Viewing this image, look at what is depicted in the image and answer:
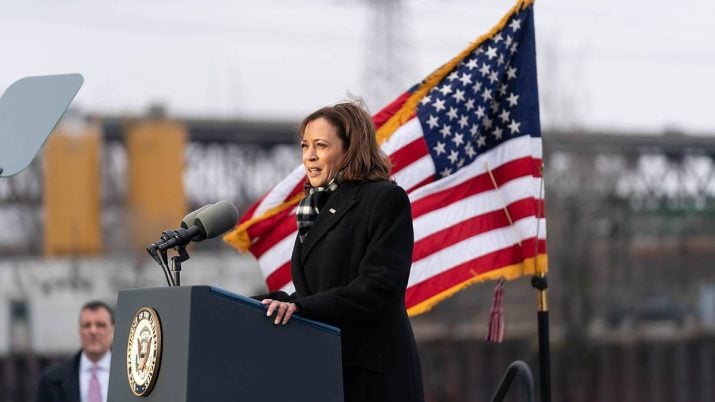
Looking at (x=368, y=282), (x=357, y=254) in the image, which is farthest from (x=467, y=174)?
(x=368, y=282)

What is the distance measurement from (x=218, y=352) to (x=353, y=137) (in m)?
0.90

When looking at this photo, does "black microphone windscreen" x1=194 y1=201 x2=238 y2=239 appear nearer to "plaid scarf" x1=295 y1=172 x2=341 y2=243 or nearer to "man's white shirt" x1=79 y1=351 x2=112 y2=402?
"plaid scarf" x1=295 y1=172 x2=341 y2=243

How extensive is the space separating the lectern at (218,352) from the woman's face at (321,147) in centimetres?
59

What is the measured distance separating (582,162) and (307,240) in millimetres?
40301

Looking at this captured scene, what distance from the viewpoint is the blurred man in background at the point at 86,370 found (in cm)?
741

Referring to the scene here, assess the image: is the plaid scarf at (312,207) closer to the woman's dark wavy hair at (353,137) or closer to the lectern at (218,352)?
the woman's dark wavy hair at (353,137)

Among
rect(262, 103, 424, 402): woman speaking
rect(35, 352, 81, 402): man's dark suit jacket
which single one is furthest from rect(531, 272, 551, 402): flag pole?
rect(35, 352, 81, 402): man's dark suit jacket

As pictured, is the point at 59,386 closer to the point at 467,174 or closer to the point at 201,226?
the point at 467,174

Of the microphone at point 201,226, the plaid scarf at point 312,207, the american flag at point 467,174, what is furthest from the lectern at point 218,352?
the american flag at point 467,174

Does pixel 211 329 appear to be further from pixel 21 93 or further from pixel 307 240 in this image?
pixel 21 93

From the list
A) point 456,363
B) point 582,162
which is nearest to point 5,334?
point 456,363

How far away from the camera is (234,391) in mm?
3979

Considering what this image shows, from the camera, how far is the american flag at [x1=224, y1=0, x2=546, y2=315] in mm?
7129

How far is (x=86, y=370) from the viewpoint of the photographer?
7566 millimetres
